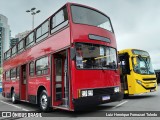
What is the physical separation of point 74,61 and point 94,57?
98 centimetres

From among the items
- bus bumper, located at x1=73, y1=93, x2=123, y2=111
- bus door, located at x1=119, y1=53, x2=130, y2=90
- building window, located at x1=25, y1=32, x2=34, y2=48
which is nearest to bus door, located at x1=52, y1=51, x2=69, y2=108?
bus bumper, located at x1=73, y1=93, x2=123, y2=111

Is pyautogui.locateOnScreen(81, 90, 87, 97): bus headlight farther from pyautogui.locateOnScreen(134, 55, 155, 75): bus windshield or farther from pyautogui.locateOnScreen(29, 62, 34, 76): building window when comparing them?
pyautogui.locateOnScreen(134, 55, 155, 75): bus windshield

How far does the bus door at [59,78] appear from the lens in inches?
380

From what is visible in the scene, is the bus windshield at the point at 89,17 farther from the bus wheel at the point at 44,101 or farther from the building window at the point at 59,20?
the bus wheel at the point at 44,101

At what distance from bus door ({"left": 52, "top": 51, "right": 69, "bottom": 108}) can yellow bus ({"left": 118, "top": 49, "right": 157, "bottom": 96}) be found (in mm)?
5016

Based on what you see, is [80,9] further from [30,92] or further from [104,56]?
[30,92]

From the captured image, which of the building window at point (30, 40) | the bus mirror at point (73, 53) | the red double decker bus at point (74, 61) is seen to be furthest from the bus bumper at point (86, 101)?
the building window at point (30, 40)

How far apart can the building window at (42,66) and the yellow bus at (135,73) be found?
4986mm

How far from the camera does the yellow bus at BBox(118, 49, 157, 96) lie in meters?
13.5

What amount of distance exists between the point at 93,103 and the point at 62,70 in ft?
7.22

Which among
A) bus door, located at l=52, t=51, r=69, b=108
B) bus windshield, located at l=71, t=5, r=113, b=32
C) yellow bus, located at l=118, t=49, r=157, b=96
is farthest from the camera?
yellow bus, located at l=118, t=49, r=157, b=96

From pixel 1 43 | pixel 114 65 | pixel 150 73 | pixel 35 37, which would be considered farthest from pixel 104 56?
pixel 1 43

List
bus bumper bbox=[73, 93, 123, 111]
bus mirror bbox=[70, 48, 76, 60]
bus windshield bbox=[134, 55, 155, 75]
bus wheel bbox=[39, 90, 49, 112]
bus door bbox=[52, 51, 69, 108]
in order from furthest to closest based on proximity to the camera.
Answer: bus windshield bbox=[134, 55, 155, 75] < bus wheel bbox=[39, 90, 49, 112] < bus door bbox=[52, 51, 69, 108] < bus mirror bbox=[70, 48, 76, 60] < bus bumper bbox=[73, 93, 123, 111]

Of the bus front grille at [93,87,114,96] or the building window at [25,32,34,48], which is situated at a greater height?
the building window at [25,32,34,48]
